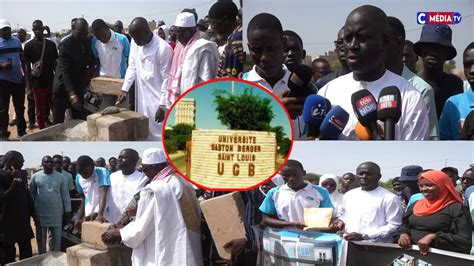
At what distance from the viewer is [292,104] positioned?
4074 millimetres

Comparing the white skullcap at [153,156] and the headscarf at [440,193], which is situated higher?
the white skullcap at [153,156]

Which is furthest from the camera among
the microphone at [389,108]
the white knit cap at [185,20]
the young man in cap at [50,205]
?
the young man in cap at [50,205]

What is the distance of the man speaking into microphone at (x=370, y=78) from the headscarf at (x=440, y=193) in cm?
23

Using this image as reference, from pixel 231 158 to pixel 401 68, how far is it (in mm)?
1004

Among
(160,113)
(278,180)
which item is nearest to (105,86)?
(160,113)

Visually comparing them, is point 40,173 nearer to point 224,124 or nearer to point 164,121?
point 164,121

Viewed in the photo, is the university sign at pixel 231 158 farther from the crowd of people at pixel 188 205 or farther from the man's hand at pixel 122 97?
the man's hand at pixel 122 97

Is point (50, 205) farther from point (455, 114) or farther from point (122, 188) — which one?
point (455, 114)

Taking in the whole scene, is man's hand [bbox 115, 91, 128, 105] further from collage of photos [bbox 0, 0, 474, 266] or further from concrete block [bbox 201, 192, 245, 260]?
concrete block [bbox 201, 192, 245, 260]

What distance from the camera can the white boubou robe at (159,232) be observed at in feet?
14.8

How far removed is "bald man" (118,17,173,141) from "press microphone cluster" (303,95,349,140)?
812mm

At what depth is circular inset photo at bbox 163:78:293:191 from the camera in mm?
4059

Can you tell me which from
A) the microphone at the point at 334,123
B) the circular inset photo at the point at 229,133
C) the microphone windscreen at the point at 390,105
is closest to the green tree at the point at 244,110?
the circular inset photo at the point at 229,133

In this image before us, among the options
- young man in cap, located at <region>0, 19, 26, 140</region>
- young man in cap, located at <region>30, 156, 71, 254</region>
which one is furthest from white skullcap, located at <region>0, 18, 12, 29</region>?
young man in cap, located at <region>30, 156, 71, 254</region>
